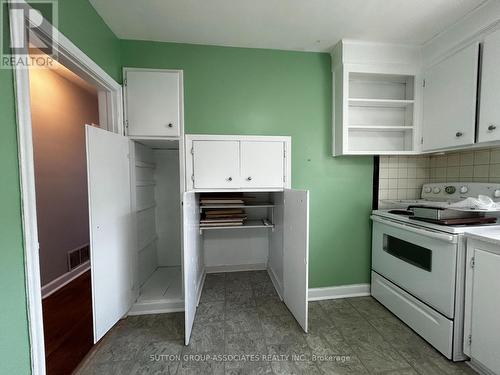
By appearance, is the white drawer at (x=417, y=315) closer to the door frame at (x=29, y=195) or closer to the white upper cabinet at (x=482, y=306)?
the white upper cabinet at (x=482, y=306)

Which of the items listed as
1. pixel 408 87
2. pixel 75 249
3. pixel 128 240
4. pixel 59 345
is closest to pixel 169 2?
pixel 128 240

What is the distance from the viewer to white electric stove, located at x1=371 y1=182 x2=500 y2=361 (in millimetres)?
1350

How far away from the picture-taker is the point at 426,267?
1.54 meters

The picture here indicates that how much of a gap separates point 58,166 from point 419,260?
12.6ft

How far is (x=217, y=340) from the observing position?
155 cm

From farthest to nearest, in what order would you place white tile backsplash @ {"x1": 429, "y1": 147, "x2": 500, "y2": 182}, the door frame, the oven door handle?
white tile backsplash @ {"x1": 429, "y1": 147, "x2": 500, "y2": 182}, the oven door handle, the door frame

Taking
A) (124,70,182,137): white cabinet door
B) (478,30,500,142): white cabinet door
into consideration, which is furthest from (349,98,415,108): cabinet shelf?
(124,70,182,137): white cabinet door

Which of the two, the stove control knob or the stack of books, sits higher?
the stove control knob

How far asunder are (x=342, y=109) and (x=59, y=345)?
3008mm

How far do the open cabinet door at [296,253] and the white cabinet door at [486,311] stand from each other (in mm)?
999

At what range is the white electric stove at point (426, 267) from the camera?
135 cm

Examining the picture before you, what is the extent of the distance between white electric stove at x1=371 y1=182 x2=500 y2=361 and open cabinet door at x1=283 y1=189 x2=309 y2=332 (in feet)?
2.88

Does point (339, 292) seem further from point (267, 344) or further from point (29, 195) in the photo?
point (29, 195)

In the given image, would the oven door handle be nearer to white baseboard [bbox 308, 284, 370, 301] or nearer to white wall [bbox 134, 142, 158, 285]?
white baseboard [bbox 308, 284, 370, 301]
